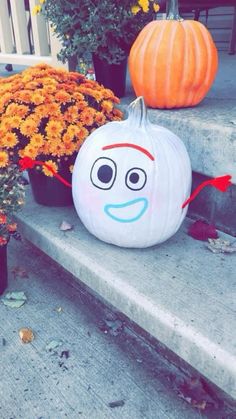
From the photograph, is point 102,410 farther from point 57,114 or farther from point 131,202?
point 57,114

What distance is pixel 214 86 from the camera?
2.81m

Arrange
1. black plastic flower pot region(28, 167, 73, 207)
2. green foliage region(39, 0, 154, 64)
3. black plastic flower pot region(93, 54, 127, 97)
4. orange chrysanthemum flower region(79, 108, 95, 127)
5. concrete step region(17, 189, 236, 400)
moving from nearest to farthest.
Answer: concrete step region(17, 189, 236, 400), orange chrysanthemum flower region(79, 108, 95, 127), black plastic flower pot region(28, 167, 73, 207), green foliage region(39, 0, 154, 64), black plastic flower pot region(93, 54, 127, 97)

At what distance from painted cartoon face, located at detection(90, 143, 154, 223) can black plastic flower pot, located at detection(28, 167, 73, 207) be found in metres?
0.44

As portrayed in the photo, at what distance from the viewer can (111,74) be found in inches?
90.3

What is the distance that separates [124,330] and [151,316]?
31 cm

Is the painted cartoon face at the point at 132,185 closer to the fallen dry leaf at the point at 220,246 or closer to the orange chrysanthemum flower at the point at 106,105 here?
the fallen dry leaf at the point at 220,246

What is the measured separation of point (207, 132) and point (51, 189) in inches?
29.8

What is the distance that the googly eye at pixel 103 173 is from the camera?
4.71 feet

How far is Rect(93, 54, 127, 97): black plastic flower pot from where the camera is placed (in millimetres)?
2276

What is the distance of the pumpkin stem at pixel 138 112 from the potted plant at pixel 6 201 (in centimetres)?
54

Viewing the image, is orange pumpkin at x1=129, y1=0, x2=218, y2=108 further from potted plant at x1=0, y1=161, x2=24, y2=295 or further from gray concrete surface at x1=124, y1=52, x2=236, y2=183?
potted plant at x1=0, y1=161, x2=24, y2=295

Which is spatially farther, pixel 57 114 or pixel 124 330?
pixel 57 114

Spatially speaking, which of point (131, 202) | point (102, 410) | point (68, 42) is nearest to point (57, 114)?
point (131, 202)

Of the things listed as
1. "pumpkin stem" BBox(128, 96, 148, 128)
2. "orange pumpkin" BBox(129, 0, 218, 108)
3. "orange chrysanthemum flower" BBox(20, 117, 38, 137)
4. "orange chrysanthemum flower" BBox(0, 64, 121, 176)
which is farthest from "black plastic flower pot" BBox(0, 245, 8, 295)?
"orange pumpkin" BBox(129, 0, 218, 108)
